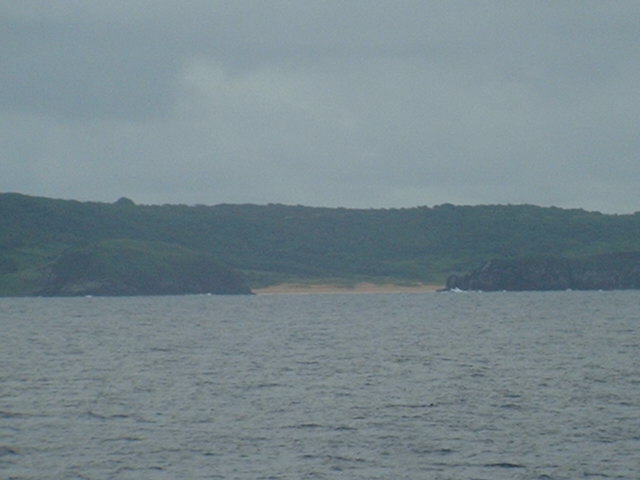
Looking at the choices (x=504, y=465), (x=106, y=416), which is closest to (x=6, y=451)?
(x=106, y=416)

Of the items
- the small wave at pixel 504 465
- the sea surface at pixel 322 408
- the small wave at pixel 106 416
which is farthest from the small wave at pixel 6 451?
the small wave at pixel 504 465

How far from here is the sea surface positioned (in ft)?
132

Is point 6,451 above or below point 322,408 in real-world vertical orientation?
below

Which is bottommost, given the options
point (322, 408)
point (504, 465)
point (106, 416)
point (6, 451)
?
point (6, 451)

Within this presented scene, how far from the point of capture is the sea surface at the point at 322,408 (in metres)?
40.2

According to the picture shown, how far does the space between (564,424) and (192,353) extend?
43.5m

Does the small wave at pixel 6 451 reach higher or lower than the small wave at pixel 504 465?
Answer: lower

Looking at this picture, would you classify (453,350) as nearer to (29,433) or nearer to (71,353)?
(71,353)

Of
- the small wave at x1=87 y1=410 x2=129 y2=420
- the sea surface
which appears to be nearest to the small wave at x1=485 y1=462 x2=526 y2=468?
the sea surface

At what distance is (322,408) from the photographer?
53406 millimetres

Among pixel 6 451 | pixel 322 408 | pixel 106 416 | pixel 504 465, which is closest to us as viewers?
pixel 504 465

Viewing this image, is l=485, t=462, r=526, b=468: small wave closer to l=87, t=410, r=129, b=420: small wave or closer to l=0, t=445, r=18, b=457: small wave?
l=0, t=445, r=18, b=457: small wave

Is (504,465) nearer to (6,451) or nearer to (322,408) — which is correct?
(322,408)

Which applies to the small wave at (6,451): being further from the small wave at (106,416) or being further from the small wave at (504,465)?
the small wave at (504,465)
